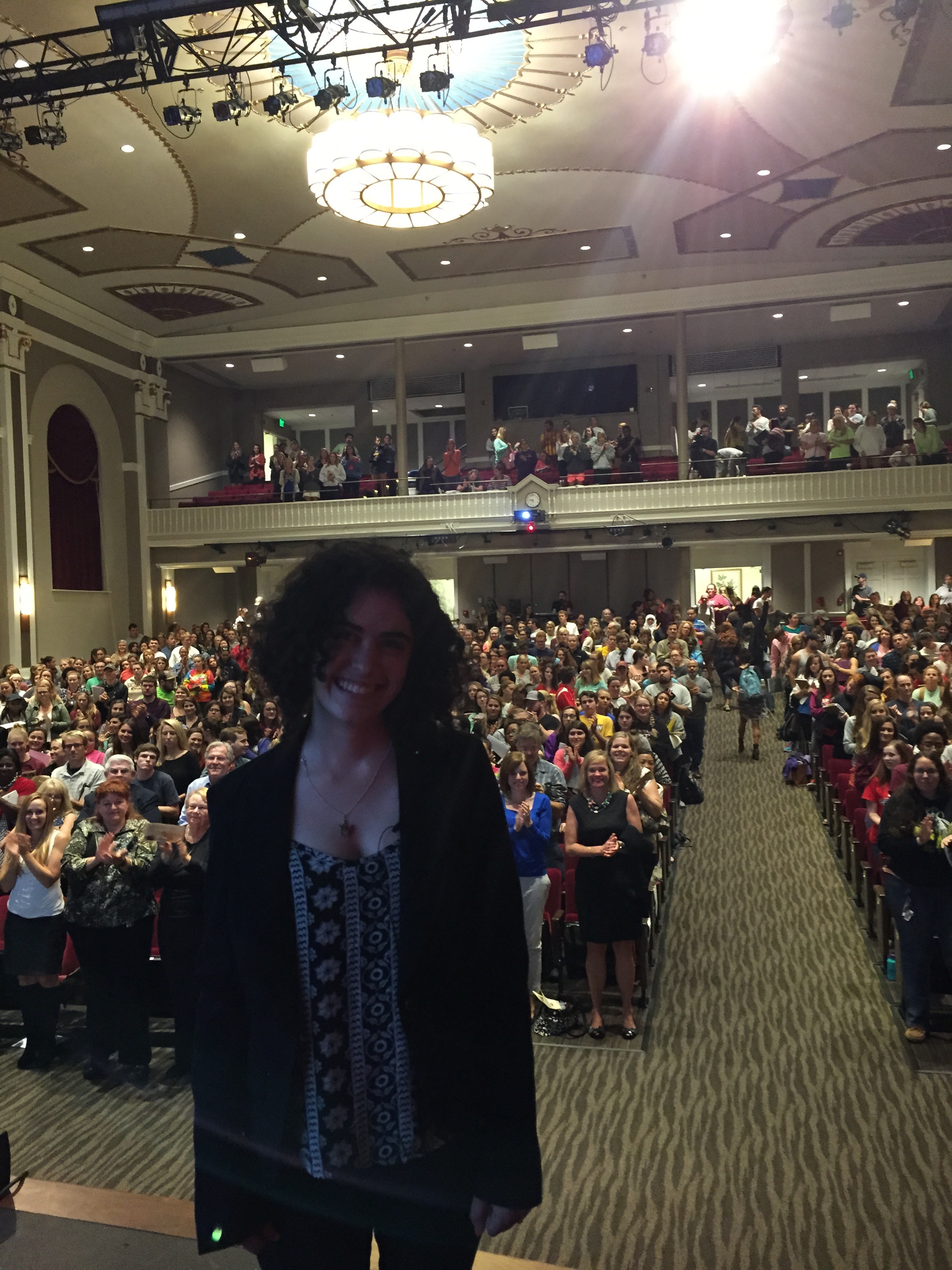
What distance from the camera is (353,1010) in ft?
4.32

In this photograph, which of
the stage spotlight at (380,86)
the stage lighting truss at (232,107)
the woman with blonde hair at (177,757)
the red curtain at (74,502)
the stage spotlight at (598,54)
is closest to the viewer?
the woman with blonde hair at (177,757)

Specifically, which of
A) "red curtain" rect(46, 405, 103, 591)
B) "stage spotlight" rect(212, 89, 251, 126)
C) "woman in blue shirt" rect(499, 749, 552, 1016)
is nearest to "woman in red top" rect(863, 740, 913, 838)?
"woman in blue shirt" rect(499, 749, 552, 1016)

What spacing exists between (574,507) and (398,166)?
778cm

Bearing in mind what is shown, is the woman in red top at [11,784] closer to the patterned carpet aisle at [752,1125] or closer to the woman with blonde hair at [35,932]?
the woman with blonde hair at [35,932]

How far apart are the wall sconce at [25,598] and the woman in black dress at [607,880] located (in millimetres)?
12785

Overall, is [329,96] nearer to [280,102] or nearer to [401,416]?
[280,102]

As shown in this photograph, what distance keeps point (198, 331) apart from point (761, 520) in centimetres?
1195

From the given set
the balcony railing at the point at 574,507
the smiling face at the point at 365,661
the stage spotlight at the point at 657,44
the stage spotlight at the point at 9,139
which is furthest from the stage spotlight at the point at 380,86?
the smiling face at the point at 365,661

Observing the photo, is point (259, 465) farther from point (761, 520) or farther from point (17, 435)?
point (761, 520)

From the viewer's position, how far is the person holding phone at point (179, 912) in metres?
4.08

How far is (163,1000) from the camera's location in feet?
14.1

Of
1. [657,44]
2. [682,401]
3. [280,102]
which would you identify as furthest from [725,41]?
[682,401]

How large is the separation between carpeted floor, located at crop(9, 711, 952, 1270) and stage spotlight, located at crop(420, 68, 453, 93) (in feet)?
25.4

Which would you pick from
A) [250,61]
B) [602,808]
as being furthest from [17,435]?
[602,808]
